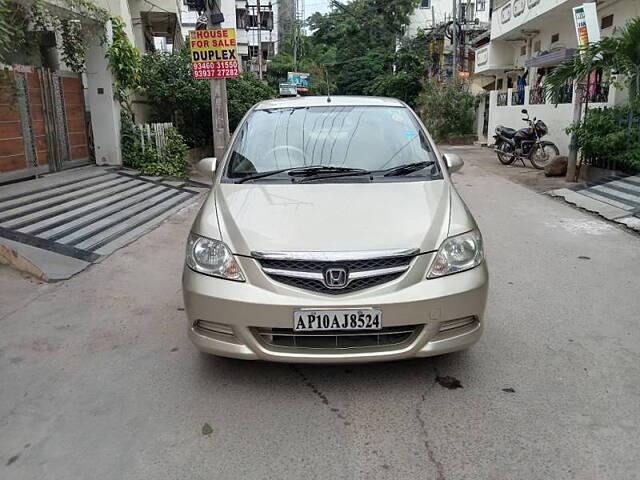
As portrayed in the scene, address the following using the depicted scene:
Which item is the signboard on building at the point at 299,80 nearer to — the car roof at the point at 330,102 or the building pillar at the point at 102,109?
the building pillar at the point at 102,109

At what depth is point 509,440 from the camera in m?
2.76

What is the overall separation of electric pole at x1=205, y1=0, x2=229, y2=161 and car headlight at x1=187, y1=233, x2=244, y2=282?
8450 millimetres

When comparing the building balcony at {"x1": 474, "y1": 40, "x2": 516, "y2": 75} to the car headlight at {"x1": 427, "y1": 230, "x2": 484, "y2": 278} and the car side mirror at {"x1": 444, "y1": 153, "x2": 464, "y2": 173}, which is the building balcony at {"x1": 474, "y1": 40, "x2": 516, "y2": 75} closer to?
the car side mirror at {"x1": 444, "y1": 153, "x2": 464, "y2": 173}

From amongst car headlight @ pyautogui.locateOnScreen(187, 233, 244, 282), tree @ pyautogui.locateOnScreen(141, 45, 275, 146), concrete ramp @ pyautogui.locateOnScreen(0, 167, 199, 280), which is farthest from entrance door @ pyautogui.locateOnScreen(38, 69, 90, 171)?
car headlight @ pyautogui.locateOnScreen(187, 233, 244, 282)

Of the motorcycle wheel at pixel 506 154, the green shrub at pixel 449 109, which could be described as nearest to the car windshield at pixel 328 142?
the motorcycle wheel at pixel 506 154

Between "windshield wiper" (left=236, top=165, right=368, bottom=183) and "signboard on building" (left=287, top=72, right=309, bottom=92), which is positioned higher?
"signboard on building" (left=287, top=72, right=309, bottom=92)

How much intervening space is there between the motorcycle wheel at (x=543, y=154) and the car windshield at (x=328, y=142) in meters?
9.78

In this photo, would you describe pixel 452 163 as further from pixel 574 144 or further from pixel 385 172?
pixel 574 144

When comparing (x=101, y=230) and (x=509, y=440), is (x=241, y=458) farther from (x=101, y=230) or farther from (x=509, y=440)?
(x=101, y=230)

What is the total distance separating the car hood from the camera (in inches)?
123

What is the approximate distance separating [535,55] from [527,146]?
5475mm

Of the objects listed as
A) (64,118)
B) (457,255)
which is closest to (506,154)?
(64,118)

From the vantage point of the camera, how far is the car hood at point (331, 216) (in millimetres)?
3113

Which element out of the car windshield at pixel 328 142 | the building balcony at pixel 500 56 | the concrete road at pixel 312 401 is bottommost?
the concrete road at pixel 312 401
